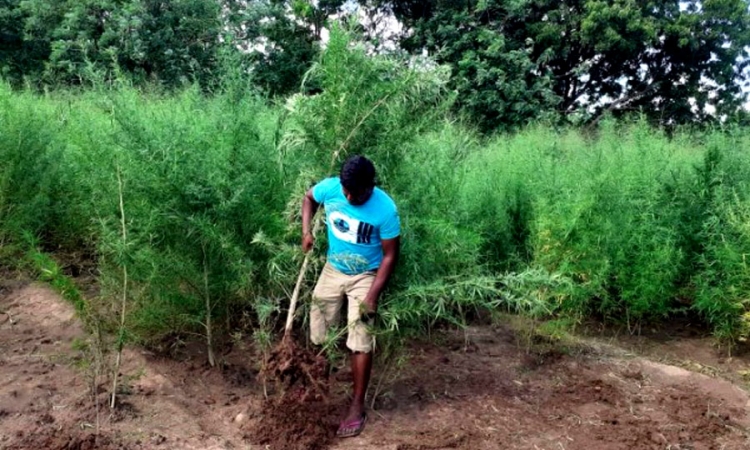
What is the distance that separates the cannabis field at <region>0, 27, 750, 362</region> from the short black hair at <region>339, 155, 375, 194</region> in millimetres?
465

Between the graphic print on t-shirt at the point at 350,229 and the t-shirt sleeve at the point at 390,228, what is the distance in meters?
0.08

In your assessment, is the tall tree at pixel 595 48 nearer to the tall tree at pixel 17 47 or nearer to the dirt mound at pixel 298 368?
the tall tree at pixel 17 47

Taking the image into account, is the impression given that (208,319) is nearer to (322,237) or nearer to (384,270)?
(322,237)

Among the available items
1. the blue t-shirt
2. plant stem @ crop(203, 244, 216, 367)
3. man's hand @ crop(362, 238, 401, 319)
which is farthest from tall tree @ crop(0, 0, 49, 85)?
man's hand @ crop(362, 238, 401, 319)

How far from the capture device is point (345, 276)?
3.72 meters

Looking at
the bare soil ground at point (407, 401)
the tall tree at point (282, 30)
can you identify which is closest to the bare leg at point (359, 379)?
the bare soil ground at point (407, 401)

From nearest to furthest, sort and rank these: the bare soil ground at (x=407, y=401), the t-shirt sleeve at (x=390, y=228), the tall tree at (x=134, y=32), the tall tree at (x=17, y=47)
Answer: the t-shirt sleeve at (x=390, y=228) < the bare soil ground at (x=407, y=401) < the tall tree at (x=134, y=32) < the tall tree at (x=17, y=47)

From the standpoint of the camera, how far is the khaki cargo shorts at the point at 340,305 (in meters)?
3.62

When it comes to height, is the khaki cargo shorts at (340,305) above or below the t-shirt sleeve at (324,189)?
below

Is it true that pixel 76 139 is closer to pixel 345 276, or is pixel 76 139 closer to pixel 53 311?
pixel 53 311

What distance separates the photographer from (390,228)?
11.4 ft

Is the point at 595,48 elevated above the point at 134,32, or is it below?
above

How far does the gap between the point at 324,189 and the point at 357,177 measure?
14.4 inches

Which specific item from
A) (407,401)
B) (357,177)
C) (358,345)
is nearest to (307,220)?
(357,177)
